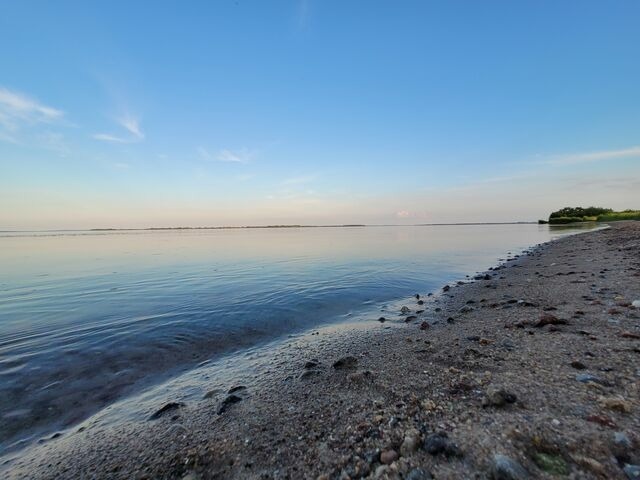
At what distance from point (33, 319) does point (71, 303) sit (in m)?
2.22

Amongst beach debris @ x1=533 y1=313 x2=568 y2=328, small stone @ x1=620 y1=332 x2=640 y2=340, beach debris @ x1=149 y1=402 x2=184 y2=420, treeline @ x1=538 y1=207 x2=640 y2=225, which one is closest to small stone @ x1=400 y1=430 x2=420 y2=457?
beach debris @ x1=149 y1=402 x2=184 y2=420

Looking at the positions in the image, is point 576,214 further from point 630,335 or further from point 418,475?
point 418,475

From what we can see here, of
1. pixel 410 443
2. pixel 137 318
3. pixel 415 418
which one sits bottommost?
pixel 137 318

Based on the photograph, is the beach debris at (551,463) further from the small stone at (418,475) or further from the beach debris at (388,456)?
the beach debris at (388,456)

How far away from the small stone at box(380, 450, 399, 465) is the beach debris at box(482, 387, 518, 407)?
1446mm

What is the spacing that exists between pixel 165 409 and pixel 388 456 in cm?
384

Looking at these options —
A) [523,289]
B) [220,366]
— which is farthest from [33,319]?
[523,289]

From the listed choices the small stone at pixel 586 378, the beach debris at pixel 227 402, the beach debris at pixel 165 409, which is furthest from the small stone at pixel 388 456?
the beach debris at pixel 165 409

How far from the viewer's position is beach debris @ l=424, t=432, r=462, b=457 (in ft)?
9.25

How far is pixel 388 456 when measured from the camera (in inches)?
115

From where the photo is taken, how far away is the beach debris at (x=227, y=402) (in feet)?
14.7

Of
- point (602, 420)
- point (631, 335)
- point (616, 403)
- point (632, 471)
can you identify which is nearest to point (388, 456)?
point (632, 471)

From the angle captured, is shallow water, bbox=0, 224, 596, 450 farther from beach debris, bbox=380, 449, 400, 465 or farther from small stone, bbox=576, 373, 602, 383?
small stone, bbox=576, 373, 602, 383

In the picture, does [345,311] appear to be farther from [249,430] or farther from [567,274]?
[567,274]
